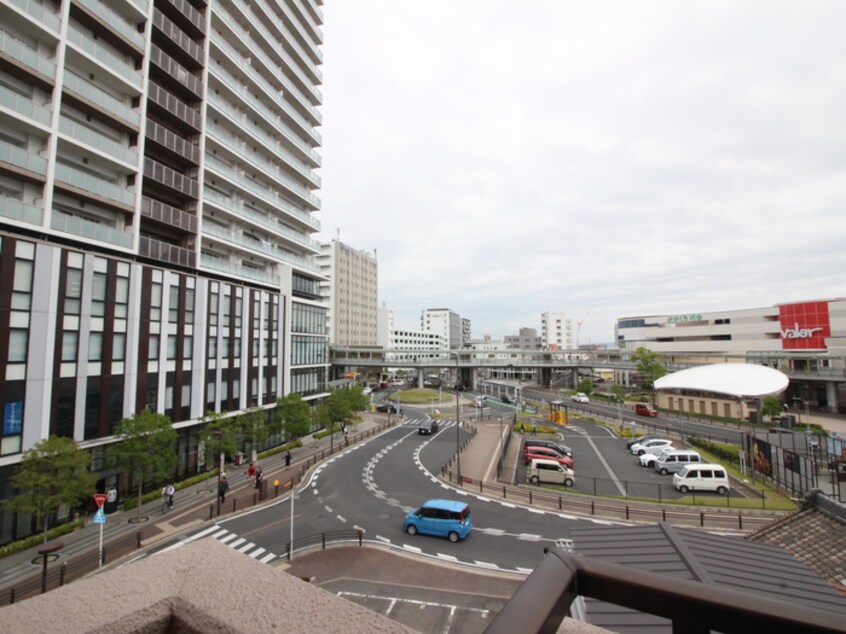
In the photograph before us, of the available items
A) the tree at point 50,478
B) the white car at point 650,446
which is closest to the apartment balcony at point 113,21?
the tree at point 50,478

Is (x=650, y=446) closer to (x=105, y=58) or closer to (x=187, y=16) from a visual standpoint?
(x=105, y=58)

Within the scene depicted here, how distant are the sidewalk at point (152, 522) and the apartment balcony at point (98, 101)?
953 inches

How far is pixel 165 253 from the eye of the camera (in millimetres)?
30641

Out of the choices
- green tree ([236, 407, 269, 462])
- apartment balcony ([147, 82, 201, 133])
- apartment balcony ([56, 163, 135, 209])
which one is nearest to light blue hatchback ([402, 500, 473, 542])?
green tree ([236, 407, 269, 462])

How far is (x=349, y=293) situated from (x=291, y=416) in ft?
262

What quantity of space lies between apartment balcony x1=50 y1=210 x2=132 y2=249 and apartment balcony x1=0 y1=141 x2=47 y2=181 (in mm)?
2124

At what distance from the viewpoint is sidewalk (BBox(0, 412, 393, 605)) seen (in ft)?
59.9

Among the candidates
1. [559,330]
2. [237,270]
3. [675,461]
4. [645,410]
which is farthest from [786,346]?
[559,330]

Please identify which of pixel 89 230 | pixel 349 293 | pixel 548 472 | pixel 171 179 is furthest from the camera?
pixel 349 293

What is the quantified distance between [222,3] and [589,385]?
73.8m

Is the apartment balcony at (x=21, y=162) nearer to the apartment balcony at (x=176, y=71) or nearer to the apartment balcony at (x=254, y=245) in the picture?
the apartment balcony at (x=254, y=245)

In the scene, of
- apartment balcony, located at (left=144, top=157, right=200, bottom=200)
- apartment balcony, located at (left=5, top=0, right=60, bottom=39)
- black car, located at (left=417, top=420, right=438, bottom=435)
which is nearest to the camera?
apartment balcony, located at (left=5, top=0, right=60, bottom=39)

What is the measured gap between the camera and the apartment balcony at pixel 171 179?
3005cm

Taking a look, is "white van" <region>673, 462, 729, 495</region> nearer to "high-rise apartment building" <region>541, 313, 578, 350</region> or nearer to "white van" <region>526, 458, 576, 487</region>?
"white van" <region>526, 458, 576, 487</region>
